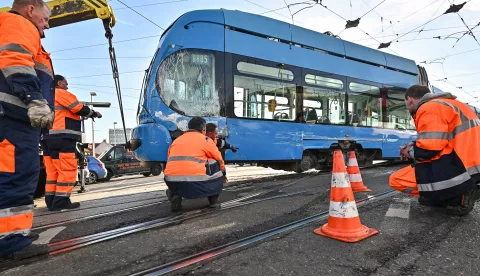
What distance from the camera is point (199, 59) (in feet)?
18.2

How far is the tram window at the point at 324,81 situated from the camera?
22.9 ft

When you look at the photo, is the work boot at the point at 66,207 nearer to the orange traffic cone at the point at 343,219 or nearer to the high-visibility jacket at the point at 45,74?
the high-visibility jacket at the point at 45,74

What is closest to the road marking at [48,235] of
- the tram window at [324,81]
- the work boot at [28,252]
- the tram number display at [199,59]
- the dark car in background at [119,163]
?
the work boot at [28,252]

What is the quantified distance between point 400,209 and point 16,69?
3.91m

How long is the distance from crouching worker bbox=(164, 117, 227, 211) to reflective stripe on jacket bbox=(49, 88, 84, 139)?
151cm

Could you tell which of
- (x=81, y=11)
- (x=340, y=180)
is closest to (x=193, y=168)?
(x=340, y=180)

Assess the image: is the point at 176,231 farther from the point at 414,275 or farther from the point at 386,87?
the point at 386,87

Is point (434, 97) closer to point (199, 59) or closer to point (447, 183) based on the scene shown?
point (447, 183)

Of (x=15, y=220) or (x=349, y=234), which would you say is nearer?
(x=15, y=220)

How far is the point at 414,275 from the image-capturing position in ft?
6.07

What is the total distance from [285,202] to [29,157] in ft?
9.57

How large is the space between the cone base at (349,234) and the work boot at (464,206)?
1084 mm

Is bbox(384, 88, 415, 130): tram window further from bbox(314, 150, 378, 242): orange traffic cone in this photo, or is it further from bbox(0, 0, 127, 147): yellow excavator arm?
bbox(0, 0, 127, 147): yellow excavator arm

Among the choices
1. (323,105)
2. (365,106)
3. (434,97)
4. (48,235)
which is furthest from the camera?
(365,106)
